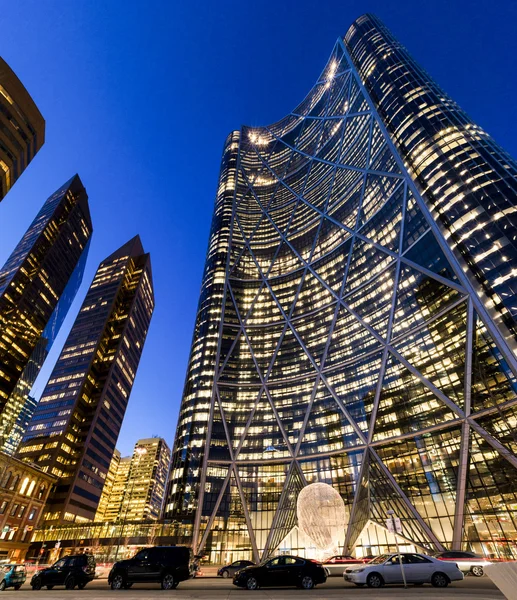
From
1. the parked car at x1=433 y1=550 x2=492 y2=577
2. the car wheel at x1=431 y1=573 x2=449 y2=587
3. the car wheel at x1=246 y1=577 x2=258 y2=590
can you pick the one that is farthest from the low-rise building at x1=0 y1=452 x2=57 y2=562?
the car wheel at x1=431 y1=573 x2=449 y2=587

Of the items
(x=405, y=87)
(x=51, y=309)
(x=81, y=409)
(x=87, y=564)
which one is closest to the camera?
(x=87, y=564)

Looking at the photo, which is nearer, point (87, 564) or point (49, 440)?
point (87, 564)

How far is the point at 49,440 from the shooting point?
10156 cm

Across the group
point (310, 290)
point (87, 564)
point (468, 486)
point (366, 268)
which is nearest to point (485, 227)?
point (366, 268)

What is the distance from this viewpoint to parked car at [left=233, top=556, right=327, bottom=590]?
595 inches

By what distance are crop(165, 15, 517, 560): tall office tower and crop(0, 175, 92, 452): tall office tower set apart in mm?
71637

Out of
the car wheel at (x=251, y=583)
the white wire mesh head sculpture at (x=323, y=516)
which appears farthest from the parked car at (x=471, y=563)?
the car wheel at (x=251, y=583)

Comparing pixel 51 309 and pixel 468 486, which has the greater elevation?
pixel 51 309

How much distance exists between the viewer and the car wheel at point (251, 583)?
15.3 meters

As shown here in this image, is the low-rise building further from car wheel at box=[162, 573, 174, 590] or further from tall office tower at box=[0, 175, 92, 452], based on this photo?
car wheel at box=[162, 573, 174, 590]

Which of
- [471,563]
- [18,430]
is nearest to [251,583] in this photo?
[471,563]

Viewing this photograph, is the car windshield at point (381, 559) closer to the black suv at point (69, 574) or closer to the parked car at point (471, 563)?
the parked car at point (471, 563)

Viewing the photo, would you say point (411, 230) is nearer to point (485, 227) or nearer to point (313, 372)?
point (485, 227)

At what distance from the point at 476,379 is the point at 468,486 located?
12.8 meters
